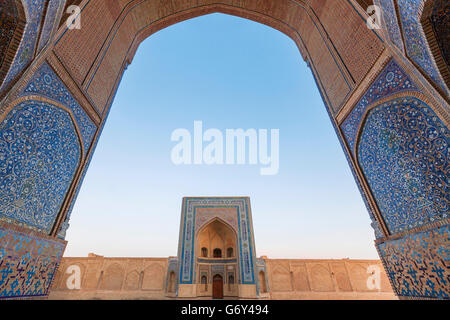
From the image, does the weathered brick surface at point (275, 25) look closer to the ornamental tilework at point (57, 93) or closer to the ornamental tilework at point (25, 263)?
→ the ornamental tilework at point (57, 93)

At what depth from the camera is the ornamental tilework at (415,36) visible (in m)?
2.11

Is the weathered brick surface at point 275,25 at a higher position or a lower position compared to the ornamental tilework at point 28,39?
higher

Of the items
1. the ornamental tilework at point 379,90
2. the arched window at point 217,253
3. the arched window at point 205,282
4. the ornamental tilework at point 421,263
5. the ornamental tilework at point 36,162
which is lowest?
the ornamental tilework at point 421,263

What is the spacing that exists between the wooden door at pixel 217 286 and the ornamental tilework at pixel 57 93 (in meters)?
Answer: 11.7

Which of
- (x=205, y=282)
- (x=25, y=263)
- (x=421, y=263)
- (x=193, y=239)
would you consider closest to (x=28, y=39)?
(x=25, y=263)

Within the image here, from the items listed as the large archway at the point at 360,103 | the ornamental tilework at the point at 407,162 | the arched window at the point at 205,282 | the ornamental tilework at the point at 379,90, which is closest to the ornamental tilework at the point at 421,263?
the large archway at the point at 360,103

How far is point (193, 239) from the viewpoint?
11.2 m

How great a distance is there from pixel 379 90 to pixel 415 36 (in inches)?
23.5

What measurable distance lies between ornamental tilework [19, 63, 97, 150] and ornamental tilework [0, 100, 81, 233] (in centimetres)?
12

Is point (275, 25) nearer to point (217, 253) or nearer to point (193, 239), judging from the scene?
point (193, 239)

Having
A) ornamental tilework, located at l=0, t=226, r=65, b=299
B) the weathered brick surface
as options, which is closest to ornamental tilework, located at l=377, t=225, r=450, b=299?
the weathered brick surface
